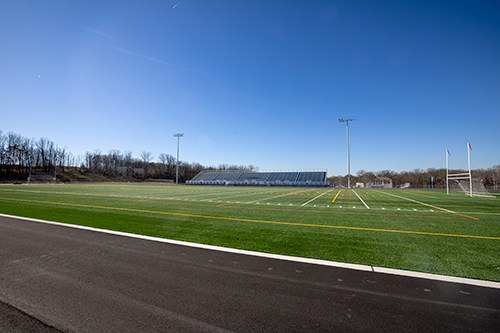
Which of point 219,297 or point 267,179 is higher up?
point 267,179

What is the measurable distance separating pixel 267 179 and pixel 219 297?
76767 millimetres

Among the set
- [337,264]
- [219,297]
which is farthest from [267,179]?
[219,297]

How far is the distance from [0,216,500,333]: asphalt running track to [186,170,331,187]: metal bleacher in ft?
210

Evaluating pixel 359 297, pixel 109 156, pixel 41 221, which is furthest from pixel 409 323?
pixel 109 156

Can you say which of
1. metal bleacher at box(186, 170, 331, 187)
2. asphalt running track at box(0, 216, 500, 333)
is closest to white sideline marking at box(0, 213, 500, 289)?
asphalt running track at box(0, 216, 500, 333)

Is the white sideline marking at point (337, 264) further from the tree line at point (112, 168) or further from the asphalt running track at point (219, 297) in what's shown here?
the tree line at point (112, 168)

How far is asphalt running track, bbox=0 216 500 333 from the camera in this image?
104 inches

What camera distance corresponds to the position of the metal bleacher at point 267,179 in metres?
70.6

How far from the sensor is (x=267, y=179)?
79.7m

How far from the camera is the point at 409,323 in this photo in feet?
8.71

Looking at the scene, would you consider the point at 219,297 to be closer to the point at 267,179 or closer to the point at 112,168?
the point at 267,179

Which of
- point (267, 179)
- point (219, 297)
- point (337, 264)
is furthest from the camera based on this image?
point (267, 179)

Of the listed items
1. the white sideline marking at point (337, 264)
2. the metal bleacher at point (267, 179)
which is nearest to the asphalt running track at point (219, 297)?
the white sideline marking at point (337, 264)

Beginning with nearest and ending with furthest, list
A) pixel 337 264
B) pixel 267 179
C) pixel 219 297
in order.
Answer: pixel 219 297 → pixel 337 264 → pixel 267 179
